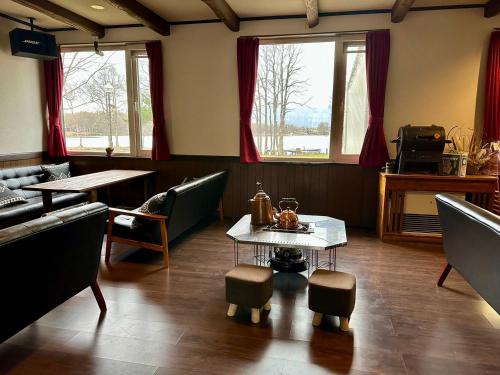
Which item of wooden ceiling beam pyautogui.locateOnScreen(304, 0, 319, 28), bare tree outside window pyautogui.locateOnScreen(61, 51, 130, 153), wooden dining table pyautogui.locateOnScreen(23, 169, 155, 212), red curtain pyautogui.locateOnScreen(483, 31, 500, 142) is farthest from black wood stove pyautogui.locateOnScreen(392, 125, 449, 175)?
bare tree outside window pyautogui.locateOnScreen(61, 51, 130, 153)

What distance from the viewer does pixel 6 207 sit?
3.82 metres

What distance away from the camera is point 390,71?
433cm

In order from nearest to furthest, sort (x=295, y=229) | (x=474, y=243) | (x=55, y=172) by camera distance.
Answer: (x=474, y=243), (x=295, y=229), (x=55, y=172)

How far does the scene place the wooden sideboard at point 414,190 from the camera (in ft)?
12.5

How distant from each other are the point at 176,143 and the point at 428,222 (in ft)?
11.5

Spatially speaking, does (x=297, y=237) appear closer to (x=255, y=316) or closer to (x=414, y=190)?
(x=255, y=316)

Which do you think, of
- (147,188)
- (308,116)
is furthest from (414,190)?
(147,188)

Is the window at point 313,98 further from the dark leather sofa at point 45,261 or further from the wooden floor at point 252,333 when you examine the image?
the dark leather sofa at point 45,261

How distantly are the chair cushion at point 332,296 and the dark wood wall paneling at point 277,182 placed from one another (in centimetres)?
247

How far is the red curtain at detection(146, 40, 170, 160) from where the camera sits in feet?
15.9

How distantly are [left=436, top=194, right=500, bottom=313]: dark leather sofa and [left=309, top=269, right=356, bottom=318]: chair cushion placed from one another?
0.77m

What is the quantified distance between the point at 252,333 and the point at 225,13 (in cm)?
353

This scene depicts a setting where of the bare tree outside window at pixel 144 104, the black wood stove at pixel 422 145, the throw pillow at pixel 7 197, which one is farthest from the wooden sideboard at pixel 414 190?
the throw pillow at pixel 7 197

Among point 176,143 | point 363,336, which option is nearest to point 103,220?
point 363,336
